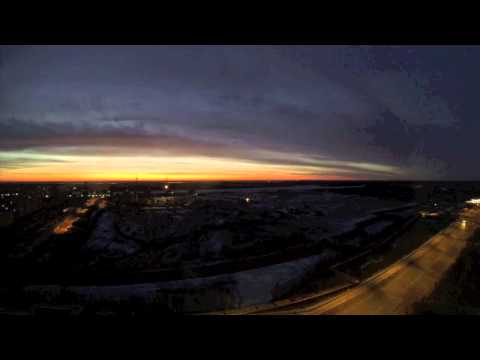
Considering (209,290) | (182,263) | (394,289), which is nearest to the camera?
(394,289)

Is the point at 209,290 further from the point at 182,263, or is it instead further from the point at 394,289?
the point at 394,289

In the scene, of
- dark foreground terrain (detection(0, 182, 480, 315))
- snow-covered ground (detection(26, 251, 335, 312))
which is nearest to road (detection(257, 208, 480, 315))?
dark foreground terrain (detection(0, 182, 480, 315))

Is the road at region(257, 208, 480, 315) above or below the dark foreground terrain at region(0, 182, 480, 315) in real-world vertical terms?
above

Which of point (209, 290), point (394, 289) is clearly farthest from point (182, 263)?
point (394, 289)

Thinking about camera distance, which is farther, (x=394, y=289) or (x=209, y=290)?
(x=209, y=290)

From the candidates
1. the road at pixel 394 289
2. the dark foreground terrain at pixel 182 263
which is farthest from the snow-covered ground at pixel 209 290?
the road at pixel 394 289

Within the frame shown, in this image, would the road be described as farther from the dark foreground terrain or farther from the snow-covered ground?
the snow-covered ground
